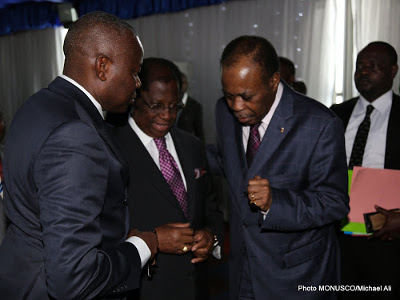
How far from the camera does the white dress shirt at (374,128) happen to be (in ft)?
7.91

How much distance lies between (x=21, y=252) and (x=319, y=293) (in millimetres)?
1285

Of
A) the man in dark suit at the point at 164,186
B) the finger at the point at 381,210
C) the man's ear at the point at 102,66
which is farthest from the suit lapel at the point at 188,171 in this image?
the finger at the point at 381,210

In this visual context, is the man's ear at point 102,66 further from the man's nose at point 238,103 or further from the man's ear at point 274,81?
the man's ear at point 274,81

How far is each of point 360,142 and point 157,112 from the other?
1420mm

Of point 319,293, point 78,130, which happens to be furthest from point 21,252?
point 319,293

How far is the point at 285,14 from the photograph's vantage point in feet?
18.1

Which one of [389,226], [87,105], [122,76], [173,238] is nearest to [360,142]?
[389,226]

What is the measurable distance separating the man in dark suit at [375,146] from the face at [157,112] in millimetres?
1314

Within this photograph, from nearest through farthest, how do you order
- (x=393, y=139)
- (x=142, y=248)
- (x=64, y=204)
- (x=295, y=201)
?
1. (x=64, y=204)
2. (x=142, y=248)
3. (x=295, y=201)
4. (x=393, y=139)

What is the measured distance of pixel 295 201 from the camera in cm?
163

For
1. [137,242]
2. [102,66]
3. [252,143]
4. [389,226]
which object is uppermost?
[102,66]

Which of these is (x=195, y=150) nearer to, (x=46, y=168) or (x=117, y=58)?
(x=117, y=58)

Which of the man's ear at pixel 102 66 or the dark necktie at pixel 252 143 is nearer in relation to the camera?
the man's ear at pixel 102 66

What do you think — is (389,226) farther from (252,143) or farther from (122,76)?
(122,76)
